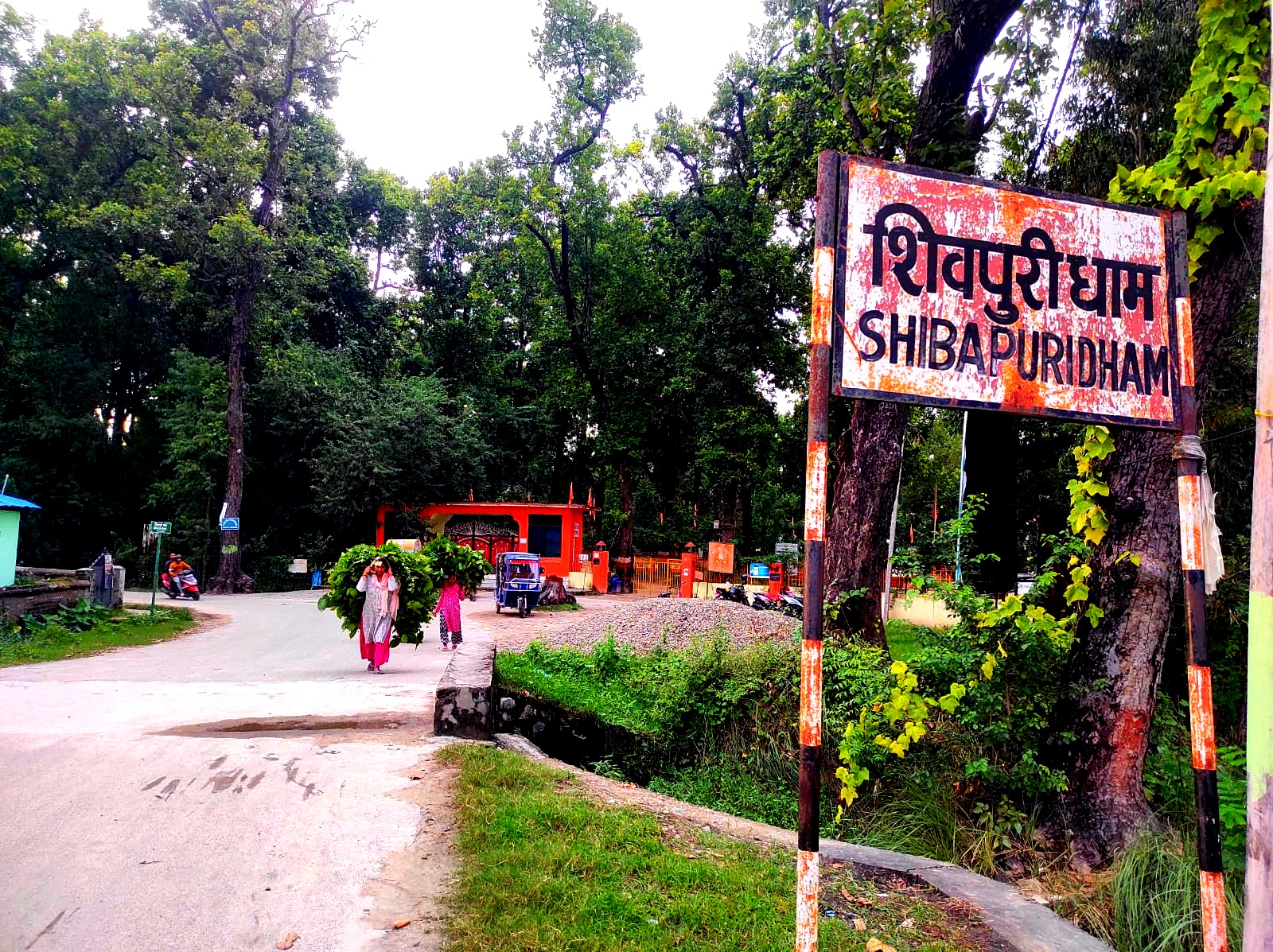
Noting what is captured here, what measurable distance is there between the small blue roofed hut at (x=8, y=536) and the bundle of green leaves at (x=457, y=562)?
349 inches

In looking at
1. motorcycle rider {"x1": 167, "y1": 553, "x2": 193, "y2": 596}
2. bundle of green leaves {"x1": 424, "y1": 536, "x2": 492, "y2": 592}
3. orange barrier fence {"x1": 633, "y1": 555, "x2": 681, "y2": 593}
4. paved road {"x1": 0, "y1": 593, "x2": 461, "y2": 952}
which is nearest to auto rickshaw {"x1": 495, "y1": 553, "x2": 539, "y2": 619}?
Result: bundle of green leaves {"x1": 424, "y1": 536, "x2": 492, "y2": 592}

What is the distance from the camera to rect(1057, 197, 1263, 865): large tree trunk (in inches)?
200

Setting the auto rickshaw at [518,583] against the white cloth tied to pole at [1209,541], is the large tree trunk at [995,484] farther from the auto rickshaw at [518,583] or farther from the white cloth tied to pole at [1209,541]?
the auto rickshaw at [518,583]

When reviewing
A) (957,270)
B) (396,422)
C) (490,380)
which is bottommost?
(957,270)

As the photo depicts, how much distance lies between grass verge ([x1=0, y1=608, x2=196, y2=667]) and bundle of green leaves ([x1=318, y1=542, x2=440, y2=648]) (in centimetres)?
502

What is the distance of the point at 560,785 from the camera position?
599 cm

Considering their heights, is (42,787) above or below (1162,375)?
below

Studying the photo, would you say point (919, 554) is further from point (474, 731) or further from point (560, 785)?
point (474, 731)

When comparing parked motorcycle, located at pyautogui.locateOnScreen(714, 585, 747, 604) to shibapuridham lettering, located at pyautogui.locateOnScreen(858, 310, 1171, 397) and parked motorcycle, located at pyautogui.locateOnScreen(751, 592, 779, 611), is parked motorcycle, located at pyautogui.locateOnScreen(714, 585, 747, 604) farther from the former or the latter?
shibapuridham lettering, located at pyautogui.locateOnScreen(858, 310, 1171, 397)

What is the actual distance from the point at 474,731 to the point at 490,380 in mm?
33320

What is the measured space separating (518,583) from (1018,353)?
19412 mm

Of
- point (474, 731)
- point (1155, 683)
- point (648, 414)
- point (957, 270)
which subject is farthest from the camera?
point (648, 414)

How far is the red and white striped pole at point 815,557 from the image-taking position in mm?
2697

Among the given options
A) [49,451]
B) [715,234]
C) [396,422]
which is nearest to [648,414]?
[715,234]
